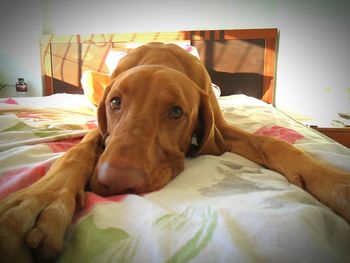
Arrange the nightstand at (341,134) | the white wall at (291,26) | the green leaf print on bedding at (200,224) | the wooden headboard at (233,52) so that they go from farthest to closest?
the wooden headboard at (233,52)
the white wall at (291,26)
the nightstand at (341,134)
the green leaf print on bedding at (200,224)

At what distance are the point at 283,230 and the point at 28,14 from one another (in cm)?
427

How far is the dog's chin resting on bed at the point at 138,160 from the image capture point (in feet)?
1.57

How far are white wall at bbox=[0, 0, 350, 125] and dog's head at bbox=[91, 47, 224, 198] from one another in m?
→ 2.40

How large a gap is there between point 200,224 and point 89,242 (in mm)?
194

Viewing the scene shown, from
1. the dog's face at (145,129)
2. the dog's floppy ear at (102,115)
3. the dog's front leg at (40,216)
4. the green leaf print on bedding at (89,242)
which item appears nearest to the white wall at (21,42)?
the dog's floppy ear at (102,115)

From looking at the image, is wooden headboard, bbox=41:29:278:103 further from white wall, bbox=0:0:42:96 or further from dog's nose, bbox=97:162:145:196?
dog's nose, bbox=97:162:145:196

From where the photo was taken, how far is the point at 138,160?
2.31ft

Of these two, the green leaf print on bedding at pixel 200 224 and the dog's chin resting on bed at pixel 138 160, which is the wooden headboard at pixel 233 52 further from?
the green leaf print on bedding at pixel 200 224

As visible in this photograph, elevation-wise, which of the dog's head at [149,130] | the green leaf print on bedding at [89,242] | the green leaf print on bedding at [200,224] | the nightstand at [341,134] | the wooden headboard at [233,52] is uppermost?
the wooden headboard at [233,52]

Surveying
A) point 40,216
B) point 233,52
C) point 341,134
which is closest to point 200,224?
point 40,216

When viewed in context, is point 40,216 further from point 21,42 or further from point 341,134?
point 21,42

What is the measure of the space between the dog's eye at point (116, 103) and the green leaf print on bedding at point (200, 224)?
515 millimetres

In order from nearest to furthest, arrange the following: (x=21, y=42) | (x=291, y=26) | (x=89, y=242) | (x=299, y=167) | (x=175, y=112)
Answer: (x=89, y=242)
(x=299, y=167)
(x=175, y=112)
(x=291, y=26)
(x=21, y=42)

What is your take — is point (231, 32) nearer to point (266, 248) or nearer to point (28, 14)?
point (28, 14)
